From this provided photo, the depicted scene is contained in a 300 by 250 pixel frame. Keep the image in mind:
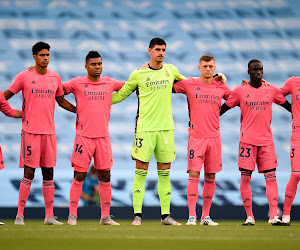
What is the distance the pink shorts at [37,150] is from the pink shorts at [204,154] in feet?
6.31

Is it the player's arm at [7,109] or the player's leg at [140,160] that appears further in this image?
the player's arm at [7,109]

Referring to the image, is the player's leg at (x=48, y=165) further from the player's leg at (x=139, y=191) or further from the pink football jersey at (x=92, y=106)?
the player's leg at (x=139, y=191)

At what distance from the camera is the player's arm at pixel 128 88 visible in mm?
9945

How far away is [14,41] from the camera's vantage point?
667 inches

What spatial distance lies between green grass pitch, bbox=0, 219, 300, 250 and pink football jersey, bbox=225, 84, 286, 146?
1.76m

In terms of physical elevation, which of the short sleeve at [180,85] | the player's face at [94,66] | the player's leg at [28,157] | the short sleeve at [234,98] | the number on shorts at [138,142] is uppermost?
the player's face at [94,66]

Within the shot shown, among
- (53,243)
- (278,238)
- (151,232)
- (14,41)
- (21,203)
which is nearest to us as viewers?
(53,243)

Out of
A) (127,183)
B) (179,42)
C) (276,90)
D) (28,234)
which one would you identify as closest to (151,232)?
(28,234)

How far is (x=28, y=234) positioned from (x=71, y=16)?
10.0 metres

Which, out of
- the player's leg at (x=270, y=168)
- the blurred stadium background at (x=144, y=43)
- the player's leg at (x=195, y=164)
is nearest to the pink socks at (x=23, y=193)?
the player's leg at (x=195, y=164)

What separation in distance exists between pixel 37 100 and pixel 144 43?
7.47 m

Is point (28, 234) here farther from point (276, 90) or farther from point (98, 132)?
point (276, 90)

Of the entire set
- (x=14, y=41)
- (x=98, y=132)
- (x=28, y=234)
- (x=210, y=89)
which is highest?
(x=14, y=41)

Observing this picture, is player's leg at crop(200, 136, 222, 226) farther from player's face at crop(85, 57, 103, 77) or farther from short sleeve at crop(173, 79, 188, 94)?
player's face at crop(85, 57, 103, 77)
